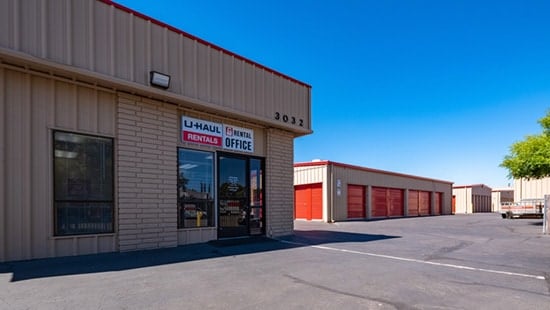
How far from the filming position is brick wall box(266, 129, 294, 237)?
12234 mm

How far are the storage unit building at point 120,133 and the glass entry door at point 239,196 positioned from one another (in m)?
0.04

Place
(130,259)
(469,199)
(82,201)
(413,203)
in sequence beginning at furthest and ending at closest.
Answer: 1. (469,199)
2. (413,203)
3. (82,201)
4. (130,259)

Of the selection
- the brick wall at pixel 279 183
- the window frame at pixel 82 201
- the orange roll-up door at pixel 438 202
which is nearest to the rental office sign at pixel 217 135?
the brick wall at pixel 279 183

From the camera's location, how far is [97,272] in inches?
246

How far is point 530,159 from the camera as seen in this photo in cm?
Answer: 2089

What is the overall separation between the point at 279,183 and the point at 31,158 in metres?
7.55

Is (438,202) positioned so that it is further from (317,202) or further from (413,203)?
(317,202)

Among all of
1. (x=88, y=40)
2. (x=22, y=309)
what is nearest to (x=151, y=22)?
(x=88, y=40)

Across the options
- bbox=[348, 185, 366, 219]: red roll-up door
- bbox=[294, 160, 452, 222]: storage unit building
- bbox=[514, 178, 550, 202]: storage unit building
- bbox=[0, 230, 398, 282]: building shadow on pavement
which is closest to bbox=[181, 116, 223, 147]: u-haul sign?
bbox=[0, 230, 398, 282]: building shadow on pavement

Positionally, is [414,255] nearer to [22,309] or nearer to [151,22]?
[22,309]

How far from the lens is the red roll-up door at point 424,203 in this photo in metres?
35.9

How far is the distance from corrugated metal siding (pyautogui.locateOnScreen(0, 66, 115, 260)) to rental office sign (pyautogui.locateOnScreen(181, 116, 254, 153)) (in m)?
2.85

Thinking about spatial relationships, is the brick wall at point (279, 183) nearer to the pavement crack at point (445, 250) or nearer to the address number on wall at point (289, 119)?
the address number on wall at point (289, 119)

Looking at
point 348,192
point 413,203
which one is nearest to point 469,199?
point 413,203
